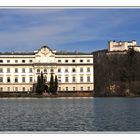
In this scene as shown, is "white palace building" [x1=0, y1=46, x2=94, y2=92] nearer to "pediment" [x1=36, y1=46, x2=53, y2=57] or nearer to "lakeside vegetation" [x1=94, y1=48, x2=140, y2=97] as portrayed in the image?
"pediment" [x1=36, y1=46, x2=53, y2=57]

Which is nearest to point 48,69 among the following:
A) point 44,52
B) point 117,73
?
point 44,52

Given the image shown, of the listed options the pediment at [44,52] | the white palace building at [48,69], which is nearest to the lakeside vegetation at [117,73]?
the white palace building at [48,69]

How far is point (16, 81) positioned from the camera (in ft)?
144

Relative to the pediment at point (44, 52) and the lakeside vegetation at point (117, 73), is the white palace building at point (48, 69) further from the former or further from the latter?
the lakeside vegetation at point (117, 73)

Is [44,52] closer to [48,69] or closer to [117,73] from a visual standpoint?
[48,69]

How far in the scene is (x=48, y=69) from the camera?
45.0 metres

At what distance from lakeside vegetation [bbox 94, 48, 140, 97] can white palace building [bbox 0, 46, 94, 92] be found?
1.09 m

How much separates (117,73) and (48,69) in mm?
6177

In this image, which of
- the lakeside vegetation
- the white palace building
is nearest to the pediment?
the white palace building

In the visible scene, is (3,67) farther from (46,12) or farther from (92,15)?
(92,15)

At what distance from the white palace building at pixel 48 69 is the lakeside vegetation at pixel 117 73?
1090mm

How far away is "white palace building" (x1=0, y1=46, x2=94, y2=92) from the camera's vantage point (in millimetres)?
43594
